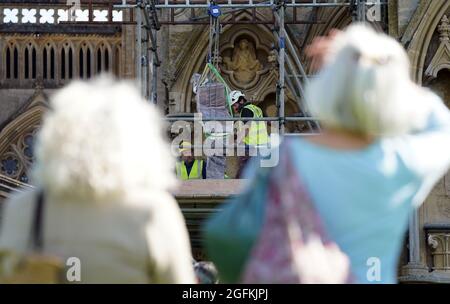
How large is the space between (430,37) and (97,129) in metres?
13.8

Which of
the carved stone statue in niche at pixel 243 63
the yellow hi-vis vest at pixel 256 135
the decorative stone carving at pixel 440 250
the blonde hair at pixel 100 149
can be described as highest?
the carved stone statue in niche at pixel 243 63

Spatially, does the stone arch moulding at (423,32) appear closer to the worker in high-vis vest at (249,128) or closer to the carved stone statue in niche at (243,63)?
the worker in high-vis vest at (249,128)

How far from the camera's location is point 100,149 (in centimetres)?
390

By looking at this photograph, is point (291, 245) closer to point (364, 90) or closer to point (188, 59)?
point (364, 90)

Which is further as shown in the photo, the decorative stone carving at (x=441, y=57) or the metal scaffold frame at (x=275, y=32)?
the decorative stone carving at (x=441, y=57)

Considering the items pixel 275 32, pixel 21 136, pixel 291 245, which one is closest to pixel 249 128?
pixel 275 32

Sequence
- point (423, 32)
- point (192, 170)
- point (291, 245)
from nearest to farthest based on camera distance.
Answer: point (291, 245) → point (192, 170) → point (423, 32)

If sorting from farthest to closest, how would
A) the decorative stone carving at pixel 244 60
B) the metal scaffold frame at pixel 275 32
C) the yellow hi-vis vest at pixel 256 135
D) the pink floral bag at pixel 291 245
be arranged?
the decorative stone carving at pixel 244 60 < the metal scaffold frame at pixel 275 32 < the yellow hi-vis vest at pixel 256 135 < the pink floral bag at pixel 291 245

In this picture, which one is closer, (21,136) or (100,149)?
(100,149)

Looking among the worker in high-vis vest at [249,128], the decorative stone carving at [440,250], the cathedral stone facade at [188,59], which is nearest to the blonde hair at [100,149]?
the cathedral stone facade at [188,59]

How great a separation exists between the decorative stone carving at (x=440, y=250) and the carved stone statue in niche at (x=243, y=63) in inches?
219

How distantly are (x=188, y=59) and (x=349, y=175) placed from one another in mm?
17878

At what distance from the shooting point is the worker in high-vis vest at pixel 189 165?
1404 cm
